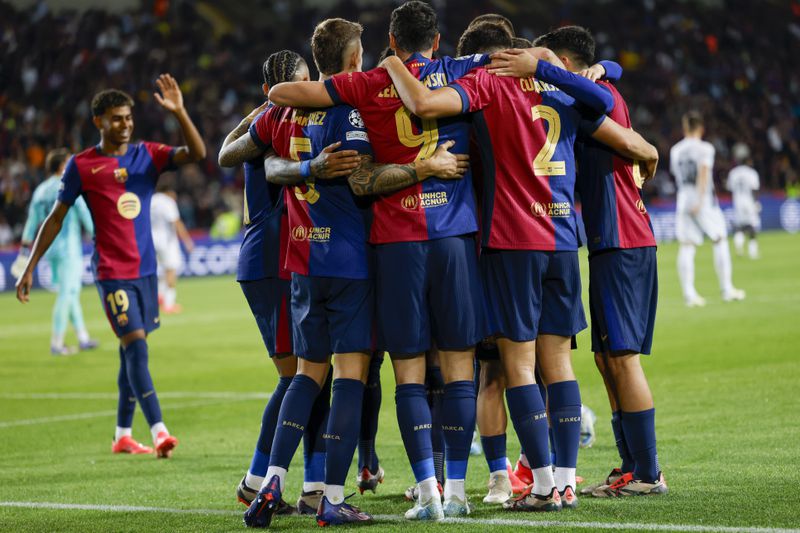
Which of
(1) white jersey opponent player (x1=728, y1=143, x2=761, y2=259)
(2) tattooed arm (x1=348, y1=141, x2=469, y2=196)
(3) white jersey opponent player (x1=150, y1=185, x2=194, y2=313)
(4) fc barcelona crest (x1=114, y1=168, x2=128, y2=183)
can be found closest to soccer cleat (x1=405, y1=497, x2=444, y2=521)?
(2) tattooed arm (x1=348, y1=141, x2=469, y2=196)

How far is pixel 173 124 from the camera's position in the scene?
32.1 meters

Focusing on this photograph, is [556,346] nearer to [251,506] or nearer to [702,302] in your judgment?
[251,506]

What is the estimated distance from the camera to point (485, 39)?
582 centimetres

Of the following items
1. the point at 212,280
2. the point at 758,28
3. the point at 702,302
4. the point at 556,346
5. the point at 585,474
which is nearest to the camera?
the point at 556,346

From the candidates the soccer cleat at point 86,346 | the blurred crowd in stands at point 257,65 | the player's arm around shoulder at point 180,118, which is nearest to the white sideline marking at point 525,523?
the player's arm around shoulder at point 180,118

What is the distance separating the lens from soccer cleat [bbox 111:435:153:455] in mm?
8453

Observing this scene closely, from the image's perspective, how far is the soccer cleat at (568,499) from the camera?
536 centimetres

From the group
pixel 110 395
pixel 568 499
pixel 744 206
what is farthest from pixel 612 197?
pixel 744 206

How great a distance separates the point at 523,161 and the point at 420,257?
27.3 inches

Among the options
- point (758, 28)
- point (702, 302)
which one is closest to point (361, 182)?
point (702, 302)

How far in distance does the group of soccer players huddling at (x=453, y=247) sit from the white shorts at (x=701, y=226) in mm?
11070

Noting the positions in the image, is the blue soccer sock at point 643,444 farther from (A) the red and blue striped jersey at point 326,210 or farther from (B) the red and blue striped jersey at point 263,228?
(B) the red and blue striped jersey at point 263,228

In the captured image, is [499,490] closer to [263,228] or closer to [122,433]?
[263,228]

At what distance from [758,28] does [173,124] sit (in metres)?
21.6
